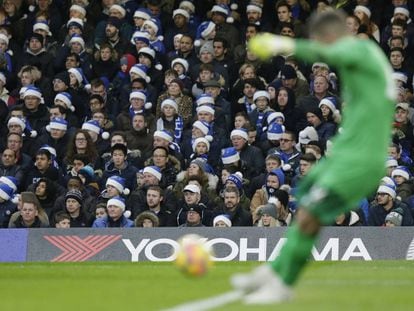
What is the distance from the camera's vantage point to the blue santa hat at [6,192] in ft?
74.8

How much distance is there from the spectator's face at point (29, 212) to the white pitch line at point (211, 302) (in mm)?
8559

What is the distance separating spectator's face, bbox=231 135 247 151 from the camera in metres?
23.0

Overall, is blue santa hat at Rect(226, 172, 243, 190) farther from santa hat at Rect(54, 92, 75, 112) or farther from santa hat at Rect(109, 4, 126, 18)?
santa hat at Rect(109, 4, 126, 18)

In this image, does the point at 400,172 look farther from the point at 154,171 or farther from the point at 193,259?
the point at 193,259

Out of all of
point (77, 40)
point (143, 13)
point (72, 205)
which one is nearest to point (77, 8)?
point (77, 40)

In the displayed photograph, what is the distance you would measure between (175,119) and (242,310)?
41.1 ft

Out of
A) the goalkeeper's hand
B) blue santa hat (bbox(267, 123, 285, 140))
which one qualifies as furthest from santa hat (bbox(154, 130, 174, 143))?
the goalkeeper's hand

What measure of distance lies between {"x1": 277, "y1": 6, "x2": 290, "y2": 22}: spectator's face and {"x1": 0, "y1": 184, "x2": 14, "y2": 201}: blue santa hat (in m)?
5.70

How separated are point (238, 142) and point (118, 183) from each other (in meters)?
1.94

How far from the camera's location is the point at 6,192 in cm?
2284

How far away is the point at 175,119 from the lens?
24.2 meters

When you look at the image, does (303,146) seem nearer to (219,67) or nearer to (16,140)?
(219,67)

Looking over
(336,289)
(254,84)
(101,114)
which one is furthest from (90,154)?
(336,289)

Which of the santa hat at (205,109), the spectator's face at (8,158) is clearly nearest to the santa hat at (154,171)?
the santa hat at (205,109)
